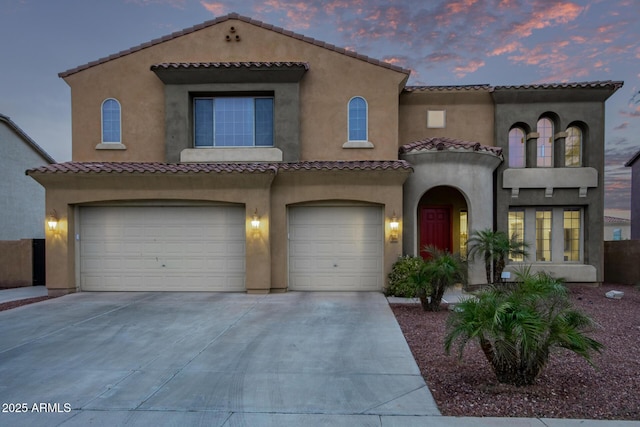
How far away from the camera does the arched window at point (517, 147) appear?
12688 millimetres

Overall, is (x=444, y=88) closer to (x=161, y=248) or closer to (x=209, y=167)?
(x=209, y=167)

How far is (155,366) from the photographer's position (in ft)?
17.6

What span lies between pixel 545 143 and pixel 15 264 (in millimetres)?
19395

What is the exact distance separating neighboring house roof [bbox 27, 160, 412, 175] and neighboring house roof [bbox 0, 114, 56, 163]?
30.6 ft

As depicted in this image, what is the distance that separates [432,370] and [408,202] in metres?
7.04

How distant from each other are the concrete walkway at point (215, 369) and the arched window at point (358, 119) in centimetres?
554

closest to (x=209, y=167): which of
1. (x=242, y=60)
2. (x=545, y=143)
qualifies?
(x=242, y=60)

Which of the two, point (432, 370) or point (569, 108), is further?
point (569, 108)

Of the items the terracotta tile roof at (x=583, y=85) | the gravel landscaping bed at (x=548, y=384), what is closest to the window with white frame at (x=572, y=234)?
the terracotta tile roof at (x=583, y=85)

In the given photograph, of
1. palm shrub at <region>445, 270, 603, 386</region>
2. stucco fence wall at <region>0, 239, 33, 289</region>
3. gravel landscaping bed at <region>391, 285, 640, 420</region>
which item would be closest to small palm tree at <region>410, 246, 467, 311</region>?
gravel landscaping bed at <region>391, 285, 640, 420</region>

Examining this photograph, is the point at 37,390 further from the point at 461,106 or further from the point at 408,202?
the point at 461,106

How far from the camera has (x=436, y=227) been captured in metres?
13.4

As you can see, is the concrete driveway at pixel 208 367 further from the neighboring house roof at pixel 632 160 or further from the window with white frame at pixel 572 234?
the neighboring house roof at pixel 632 160

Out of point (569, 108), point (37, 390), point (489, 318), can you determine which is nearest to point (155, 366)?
point (37, 390)
